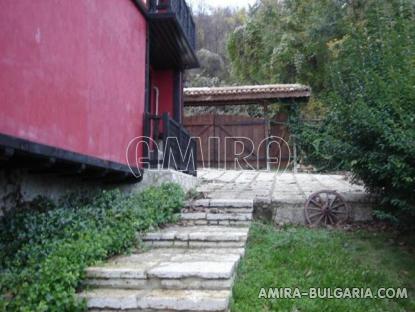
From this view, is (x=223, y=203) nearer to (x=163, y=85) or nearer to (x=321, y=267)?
(x=321, y=267)

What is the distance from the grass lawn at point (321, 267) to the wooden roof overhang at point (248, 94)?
340 inches

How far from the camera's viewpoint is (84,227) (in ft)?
15.8

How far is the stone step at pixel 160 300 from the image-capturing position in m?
3.70

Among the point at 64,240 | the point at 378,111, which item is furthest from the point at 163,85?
the point at 64,240

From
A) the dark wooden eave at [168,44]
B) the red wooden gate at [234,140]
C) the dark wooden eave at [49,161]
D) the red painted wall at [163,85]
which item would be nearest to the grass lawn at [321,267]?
the dark wooden eave at [49,161]

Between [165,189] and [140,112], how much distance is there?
1.49 meters

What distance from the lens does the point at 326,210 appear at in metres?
6.59

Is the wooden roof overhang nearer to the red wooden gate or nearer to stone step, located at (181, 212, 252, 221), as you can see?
the red wooden gate

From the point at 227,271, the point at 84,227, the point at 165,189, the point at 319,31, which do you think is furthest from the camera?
the point at 319,31

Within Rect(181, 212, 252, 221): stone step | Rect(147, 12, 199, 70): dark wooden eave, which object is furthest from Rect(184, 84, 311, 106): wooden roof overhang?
Rect(181, 212, 252, 221): stone step

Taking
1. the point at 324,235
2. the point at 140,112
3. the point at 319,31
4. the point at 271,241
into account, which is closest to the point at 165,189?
the point at 140,112

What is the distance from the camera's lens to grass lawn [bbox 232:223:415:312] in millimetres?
4086

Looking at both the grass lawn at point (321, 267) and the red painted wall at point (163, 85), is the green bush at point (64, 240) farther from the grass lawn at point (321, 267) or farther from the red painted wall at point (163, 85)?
the red painted wall at point (163, 85)

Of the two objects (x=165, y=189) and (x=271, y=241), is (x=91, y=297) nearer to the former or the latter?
(x=271, y=241)
